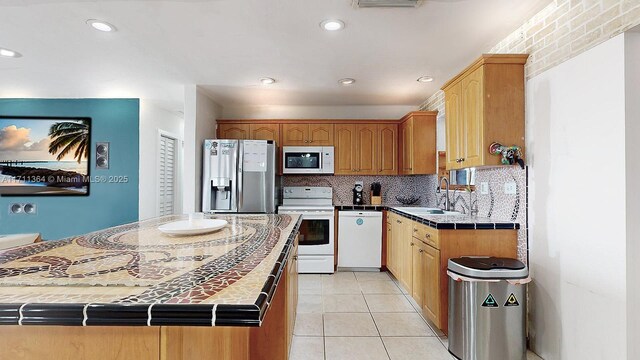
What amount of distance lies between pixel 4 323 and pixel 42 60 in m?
3.46

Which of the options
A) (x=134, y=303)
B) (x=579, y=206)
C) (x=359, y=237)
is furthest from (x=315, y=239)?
(x=134, y=303)

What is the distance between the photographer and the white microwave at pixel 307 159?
442 cm

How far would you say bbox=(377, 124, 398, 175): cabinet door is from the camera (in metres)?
4.46

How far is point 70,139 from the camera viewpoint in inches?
169

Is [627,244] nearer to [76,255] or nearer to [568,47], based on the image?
[568,47]

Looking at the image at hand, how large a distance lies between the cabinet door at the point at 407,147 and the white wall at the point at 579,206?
1.83m

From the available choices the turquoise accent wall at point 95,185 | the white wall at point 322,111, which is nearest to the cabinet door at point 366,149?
the white wall at point 322,111

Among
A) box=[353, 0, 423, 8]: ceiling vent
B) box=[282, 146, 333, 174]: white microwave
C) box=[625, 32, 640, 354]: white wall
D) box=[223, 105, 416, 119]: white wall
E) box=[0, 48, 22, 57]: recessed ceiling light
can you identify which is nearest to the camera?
box=[625, 32, 640, 354]: white wall

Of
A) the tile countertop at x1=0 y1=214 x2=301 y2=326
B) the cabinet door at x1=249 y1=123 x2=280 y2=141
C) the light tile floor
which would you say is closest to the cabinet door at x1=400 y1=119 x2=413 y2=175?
the light tile floor

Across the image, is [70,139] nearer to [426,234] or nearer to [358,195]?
[358,195]

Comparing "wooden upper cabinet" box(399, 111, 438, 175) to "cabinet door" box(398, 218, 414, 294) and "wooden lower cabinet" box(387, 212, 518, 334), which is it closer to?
"cabinet door" box(398, 218, 414, 294)

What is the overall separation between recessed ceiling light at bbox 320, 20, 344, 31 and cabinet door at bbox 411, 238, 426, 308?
1951 mm

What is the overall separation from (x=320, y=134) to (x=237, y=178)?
1347mm

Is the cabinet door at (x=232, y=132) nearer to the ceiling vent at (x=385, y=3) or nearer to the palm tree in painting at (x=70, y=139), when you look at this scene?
the palm tree in painting at (x=70, y=139)
